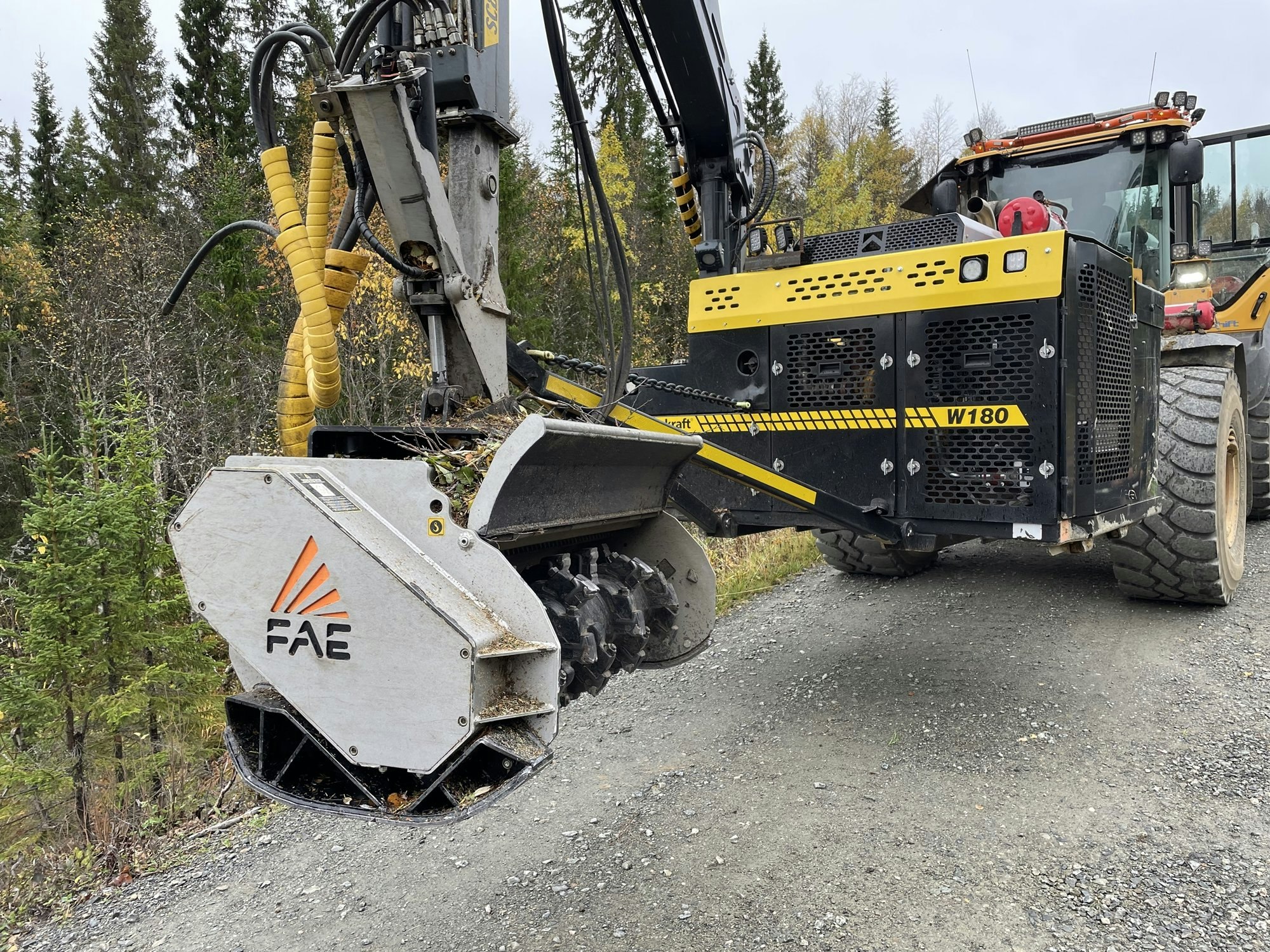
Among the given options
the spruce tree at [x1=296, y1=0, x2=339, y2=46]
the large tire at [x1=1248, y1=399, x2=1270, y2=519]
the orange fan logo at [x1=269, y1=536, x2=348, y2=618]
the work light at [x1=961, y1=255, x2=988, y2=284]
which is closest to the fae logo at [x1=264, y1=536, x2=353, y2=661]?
the orange fan logo at [x1=269, y1=536, x2=348, y2=618]

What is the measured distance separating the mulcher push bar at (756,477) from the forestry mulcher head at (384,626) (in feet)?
4.32

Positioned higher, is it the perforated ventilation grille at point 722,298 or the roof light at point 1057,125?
the roof light at point 1057,125

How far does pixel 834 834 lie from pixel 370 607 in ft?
6.07

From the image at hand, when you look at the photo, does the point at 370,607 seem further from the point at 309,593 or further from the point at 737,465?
the point at 737,465

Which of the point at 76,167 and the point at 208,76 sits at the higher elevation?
the point at 208,76

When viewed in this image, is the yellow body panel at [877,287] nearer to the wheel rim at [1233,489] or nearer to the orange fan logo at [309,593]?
the orange fan logo at [309,593]

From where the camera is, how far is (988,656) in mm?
4605

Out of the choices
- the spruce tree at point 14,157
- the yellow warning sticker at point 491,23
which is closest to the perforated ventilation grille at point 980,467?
the yellow warning sticker at point 491,23

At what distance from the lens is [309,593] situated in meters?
1.98

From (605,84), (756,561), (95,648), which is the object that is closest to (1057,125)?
(756,561)

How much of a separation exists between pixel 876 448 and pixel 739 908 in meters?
1.82

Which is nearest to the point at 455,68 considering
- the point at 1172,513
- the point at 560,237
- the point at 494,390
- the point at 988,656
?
the point at 494,390

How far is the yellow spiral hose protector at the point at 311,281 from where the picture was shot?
2332 mm

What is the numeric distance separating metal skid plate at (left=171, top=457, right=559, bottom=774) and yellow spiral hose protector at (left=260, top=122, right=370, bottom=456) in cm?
38
